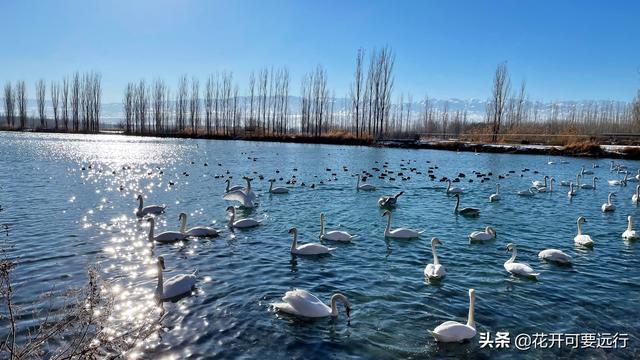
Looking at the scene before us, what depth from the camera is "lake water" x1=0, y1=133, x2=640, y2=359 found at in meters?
7.84

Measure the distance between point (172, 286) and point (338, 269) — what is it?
13.1 feet

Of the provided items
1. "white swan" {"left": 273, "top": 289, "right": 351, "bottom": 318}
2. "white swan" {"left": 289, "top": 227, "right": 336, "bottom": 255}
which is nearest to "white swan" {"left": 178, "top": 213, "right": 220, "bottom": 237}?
"white swan" {"left": 289, "top": 227, "right": 336, "bottom": 255}

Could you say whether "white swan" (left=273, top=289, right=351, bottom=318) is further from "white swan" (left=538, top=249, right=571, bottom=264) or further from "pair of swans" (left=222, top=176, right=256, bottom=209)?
"pair of swans" (left=222, top=176, right=256, bottom=209)

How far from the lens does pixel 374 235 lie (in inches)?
600

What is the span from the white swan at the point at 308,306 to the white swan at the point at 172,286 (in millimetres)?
2117

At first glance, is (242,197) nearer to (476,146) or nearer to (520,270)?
(520,270)

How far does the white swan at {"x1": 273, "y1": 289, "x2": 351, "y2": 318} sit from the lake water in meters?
0.19

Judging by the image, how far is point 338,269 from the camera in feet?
37.6

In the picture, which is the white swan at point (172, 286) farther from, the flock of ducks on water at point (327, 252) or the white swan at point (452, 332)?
the white swan at point (452, 332)

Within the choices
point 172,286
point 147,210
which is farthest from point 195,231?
point 172,286

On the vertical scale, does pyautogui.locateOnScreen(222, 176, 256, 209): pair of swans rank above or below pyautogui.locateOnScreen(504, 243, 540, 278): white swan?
above

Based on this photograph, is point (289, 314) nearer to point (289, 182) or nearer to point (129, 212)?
point (129, 212)

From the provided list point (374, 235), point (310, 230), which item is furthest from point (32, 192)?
point (374, 235)

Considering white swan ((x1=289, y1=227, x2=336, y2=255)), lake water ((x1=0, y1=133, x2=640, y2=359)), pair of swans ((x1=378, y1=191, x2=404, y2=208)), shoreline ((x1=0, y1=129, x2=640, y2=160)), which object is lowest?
lake water ((x1=0, y1=133, x2=640, y2=359))
